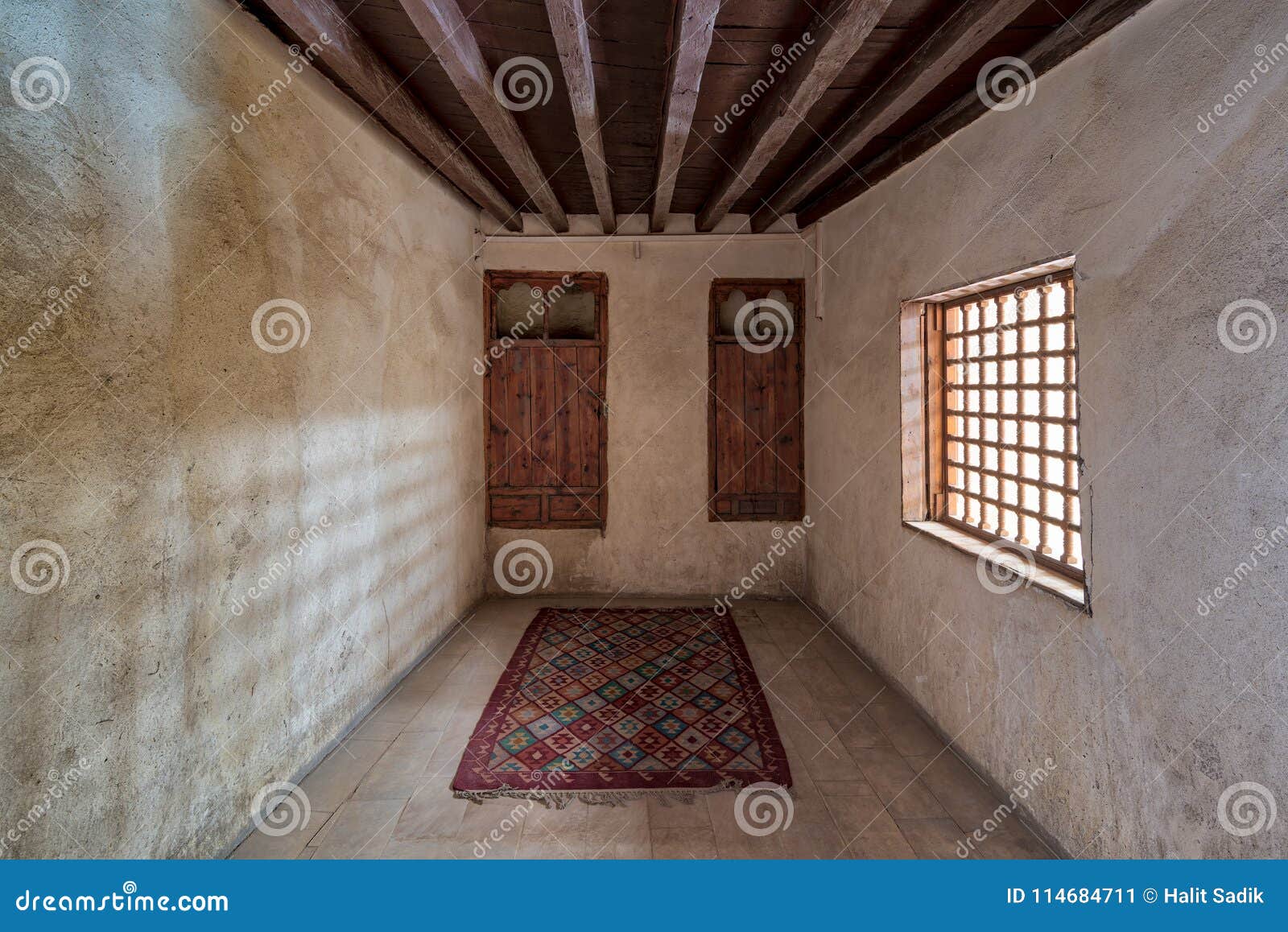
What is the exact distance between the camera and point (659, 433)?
5078 millimetres

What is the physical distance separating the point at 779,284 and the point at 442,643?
12.6ft

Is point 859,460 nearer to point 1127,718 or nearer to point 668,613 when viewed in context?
point 668,613

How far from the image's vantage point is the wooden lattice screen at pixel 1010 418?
230 centimetres

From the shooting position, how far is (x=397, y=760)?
275 cm

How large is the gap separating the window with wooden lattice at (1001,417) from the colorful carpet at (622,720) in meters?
1.44

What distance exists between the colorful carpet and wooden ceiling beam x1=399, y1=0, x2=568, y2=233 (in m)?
2.91

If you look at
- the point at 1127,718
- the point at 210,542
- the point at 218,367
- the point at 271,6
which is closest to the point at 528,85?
the point at 271,6
